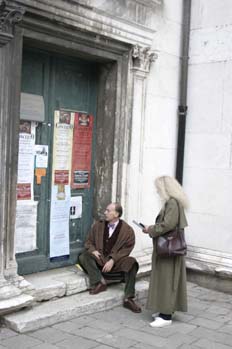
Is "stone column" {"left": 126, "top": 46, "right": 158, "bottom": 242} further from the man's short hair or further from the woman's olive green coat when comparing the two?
the woman's olive green coat

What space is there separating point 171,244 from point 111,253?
86cm

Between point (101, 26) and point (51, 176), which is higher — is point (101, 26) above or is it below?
above

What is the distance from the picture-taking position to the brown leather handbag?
4.88m

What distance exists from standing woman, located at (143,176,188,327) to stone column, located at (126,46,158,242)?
1.10 meters

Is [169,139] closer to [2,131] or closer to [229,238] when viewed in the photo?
[229,238]

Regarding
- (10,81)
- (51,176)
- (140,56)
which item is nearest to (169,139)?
(140,56)

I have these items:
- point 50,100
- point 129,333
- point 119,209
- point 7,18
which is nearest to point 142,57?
point 50,100

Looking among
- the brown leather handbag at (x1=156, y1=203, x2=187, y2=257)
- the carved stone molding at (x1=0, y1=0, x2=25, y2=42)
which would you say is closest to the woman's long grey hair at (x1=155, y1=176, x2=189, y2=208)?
the brown leather handbag at (x1=156, y1=203, x2=187, y2=257)

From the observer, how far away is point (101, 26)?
5.42 m

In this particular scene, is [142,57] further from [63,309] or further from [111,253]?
[63,309]

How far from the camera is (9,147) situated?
15.1 ft

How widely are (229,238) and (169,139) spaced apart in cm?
149

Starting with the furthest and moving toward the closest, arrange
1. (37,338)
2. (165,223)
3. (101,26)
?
(101,26)
(165,223)
(37,338)

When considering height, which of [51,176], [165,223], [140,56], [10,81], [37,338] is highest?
[140,56]
